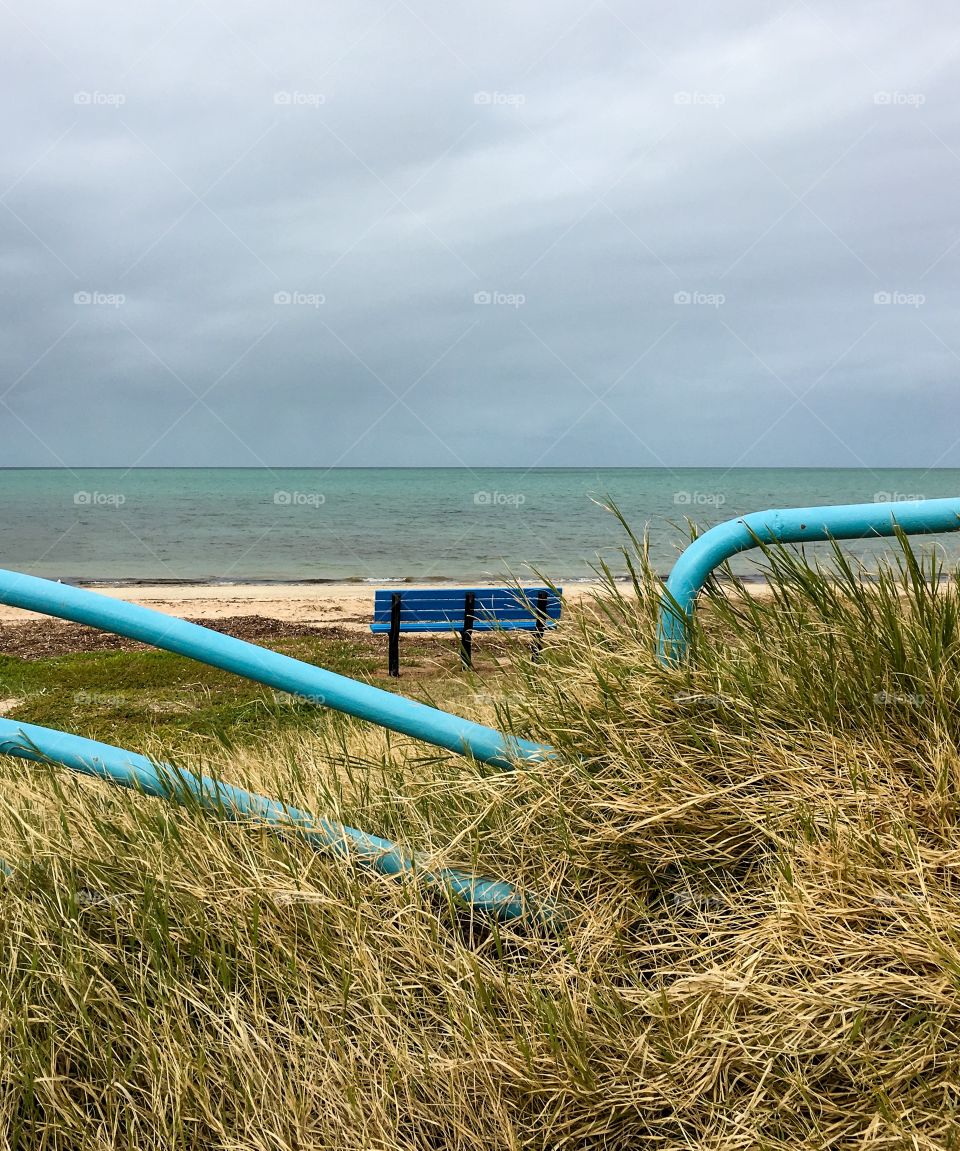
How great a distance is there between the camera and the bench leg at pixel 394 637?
9766mm

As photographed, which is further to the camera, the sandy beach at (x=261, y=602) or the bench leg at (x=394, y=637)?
the sandy beach at (x=261, y=602)

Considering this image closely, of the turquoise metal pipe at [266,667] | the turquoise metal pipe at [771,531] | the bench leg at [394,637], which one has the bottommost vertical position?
the bench leg at [394,637]

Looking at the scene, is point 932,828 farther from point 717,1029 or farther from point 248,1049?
point 248,1049

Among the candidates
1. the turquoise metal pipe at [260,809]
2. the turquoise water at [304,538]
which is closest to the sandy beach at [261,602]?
the turquoise water at [304,538]

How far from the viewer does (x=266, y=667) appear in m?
1.70

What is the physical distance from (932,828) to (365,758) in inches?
48.8

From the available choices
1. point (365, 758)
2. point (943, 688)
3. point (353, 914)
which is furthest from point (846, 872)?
point (365, 758)

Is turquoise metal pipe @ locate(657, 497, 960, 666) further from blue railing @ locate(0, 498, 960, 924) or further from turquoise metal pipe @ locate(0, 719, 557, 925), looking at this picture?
turquoise metal pipe @ locate(0, 719, 557, 925)

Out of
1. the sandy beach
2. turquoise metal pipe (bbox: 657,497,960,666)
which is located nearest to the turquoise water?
the sandy beach

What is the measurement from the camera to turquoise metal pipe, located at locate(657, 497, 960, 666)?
182 centimetres

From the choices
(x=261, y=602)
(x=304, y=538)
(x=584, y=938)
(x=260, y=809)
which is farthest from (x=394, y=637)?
(x=304, y=538)

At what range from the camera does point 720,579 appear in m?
2.23

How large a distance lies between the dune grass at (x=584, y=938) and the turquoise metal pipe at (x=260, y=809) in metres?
0.04

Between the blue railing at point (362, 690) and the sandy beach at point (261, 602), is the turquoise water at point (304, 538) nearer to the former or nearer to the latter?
the sandy beach at point (261, 602)
